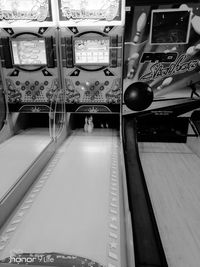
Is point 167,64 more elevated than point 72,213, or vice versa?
point 167,64

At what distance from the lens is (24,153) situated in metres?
2.98

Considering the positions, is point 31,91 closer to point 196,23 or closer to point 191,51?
point 191,51

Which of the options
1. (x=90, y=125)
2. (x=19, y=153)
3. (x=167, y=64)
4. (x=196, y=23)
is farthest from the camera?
(x=90, y=125)

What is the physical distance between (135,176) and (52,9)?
2.85 m

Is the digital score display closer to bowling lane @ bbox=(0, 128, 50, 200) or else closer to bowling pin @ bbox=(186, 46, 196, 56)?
bowling pin @ bbox=(186, 46, 196, 56)

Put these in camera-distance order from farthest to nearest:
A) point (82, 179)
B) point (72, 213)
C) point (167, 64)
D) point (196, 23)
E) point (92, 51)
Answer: point (167, 64), point (92, 51), point (196, 23), point (82, 179), point (72, 213)

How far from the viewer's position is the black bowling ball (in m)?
3.86

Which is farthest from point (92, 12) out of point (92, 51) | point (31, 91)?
point (31, 91)

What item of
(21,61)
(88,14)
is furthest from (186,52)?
(21,61)

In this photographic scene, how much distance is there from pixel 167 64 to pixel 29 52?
2379 millimetres

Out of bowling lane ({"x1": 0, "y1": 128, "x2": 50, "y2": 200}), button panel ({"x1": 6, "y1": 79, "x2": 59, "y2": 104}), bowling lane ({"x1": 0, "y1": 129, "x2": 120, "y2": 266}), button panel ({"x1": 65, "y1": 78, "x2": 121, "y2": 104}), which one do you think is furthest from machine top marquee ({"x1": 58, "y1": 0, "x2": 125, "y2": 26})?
bowling lane ({"x1": 0, "y1": 129, "x2": 120, "y2": 266})

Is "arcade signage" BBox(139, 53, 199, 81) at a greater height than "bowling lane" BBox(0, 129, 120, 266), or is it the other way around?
"arcade signage" BBox(139, 53, 199, 81)

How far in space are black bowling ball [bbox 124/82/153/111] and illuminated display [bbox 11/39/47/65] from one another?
1573mm

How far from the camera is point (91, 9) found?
11.0 feet
